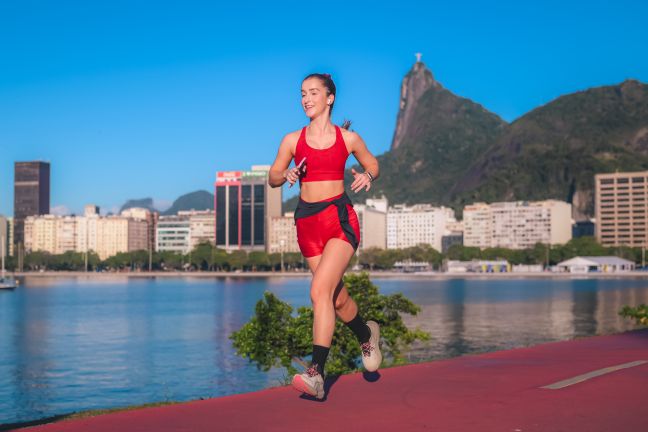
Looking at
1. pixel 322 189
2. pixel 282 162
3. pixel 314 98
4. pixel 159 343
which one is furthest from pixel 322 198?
pixel 159 343

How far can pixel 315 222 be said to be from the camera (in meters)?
6.95

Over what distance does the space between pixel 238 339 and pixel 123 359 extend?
77.4 ft

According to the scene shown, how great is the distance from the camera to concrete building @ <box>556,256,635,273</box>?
18925cm

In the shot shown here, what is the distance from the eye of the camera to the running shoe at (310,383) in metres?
6.59

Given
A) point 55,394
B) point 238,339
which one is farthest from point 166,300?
point 238,339

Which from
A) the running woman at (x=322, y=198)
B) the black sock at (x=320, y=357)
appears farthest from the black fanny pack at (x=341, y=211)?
the black sock at (x=320, y=357)

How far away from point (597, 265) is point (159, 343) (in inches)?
6200

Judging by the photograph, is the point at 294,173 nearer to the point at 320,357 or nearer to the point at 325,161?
the point at 325,161

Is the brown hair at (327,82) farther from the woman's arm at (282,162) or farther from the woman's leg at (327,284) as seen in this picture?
the woman's leg at (327,284)

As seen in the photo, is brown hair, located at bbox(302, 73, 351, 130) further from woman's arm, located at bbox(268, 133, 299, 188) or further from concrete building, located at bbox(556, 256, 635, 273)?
concrete building, located at bbox(556, 256, 635, 273)

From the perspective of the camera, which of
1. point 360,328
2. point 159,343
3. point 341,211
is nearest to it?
point 341,211

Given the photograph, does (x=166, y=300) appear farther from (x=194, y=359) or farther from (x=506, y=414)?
(x=506, y=414)

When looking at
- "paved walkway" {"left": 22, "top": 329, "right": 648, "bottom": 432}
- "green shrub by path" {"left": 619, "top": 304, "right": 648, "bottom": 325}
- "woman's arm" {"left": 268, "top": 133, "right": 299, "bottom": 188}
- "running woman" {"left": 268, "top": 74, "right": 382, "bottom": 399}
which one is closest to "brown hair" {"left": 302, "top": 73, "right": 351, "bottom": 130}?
"running woman" {"left": 268, "top": 74, "right": 382, "bottom": 399}

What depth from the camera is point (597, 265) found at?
189 metres
